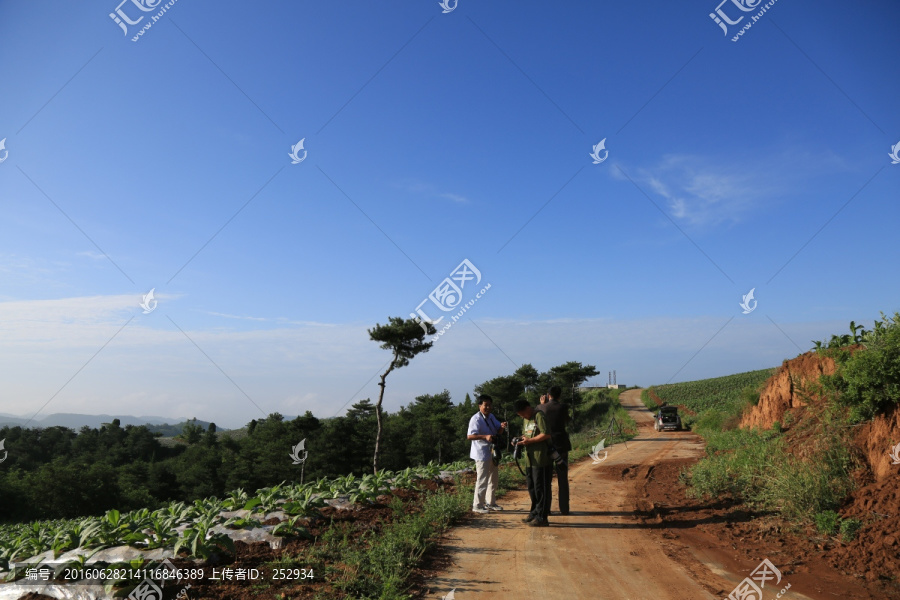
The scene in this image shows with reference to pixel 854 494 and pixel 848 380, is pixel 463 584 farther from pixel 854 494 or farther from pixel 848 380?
pixel 848 380

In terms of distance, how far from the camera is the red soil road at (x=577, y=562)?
4855 mm

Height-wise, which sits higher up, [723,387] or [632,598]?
[723,387]

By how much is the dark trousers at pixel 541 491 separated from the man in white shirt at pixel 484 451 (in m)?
0.90

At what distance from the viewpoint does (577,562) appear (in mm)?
5699

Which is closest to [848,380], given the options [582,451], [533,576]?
[533,576]

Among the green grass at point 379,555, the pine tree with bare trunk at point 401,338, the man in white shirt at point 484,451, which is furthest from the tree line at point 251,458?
the green grass at point 379,555

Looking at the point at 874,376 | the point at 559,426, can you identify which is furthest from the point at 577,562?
the point at 874,376

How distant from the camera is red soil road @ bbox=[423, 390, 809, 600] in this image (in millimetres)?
4855

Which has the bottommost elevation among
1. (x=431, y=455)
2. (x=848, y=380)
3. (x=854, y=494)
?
(x=431, y=455)

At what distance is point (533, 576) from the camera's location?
17.1 ft

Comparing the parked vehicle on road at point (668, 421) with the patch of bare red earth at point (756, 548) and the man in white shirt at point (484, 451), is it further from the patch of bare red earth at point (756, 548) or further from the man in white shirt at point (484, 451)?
the man in white shirt at point (484, 451)

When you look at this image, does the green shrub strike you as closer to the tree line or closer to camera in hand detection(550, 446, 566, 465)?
camera in hand detection(550, 446, 566, 465)

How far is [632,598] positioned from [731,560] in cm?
Answer: 217

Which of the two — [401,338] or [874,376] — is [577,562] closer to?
[874,376]
